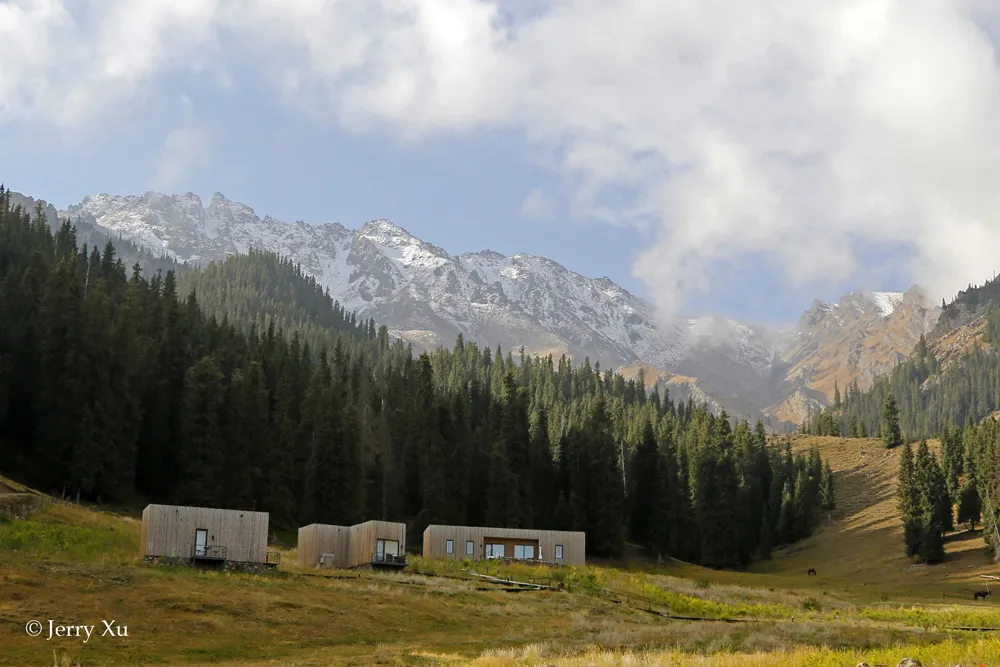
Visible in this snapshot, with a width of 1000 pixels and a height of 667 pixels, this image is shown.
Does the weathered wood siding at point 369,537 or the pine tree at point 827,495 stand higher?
the pine tree at point 827,495

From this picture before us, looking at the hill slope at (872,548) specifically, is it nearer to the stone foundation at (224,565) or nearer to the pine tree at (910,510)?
the pine tree at (910,510)

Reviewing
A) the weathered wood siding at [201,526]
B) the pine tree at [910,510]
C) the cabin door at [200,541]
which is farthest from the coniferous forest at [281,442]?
the cabin door at [200,541]

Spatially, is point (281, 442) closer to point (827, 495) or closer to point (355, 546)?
point (355, 546)

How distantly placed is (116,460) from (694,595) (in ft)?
156

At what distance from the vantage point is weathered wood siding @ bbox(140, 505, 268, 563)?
57250 mm

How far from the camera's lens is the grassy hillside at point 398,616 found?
35.2 meters

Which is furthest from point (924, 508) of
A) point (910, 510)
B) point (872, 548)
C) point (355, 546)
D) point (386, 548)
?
point (355, 546)

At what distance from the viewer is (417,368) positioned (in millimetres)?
137375

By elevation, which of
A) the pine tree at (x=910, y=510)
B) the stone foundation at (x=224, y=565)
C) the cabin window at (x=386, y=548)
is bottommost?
the stone foundation at (x=224, y=565)

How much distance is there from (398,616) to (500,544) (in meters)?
38.3

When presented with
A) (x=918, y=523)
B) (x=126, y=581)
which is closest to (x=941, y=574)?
(x=918, y=523)

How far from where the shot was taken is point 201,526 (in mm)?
58438

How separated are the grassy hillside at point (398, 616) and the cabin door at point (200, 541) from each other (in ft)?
13.5

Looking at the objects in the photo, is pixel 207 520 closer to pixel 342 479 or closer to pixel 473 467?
pixel 342 479
